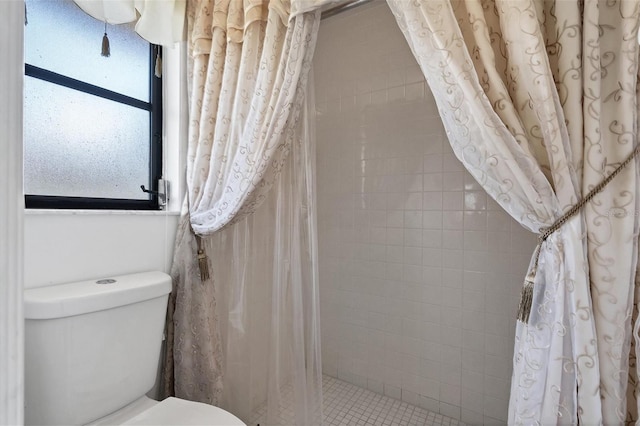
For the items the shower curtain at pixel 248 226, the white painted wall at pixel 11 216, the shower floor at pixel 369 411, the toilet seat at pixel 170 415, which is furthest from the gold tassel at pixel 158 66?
the shower floor at pixel 369 411

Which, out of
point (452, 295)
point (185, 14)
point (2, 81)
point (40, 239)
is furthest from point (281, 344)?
point (185, 14)

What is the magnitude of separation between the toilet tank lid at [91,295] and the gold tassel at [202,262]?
165 millimetres

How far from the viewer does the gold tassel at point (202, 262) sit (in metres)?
1.27

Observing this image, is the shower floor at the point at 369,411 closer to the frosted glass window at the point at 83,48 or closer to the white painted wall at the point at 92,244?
the white painted wall at the point at 92,244

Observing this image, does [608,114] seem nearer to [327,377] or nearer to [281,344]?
[281,344]

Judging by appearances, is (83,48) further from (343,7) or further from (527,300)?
(527,300)

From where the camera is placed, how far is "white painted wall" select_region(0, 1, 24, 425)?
36 centimetres

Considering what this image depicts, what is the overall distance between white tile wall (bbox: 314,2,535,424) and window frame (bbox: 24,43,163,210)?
81 cm

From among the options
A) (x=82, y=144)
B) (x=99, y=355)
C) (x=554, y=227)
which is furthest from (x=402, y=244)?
(x=82, y=144)

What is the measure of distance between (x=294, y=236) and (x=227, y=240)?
→ 1.17 feet

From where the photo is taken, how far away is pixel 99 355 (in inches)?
36.2

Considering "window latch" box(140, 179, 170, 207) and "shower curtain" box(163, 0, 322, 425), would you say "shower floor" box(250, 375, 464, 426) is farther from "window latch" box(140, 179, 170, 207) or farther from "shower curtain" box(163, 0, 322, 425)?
"window latch" box(140, 179, 170, 207)

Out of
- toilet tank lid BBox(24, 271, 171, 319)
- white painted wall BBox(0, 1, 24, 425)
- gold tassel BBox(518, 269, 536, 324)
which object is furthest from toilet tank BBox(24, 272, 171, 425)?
gold tassel BBox(518, 269, 536, 324)

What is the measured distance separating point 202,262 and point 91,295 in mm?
426
